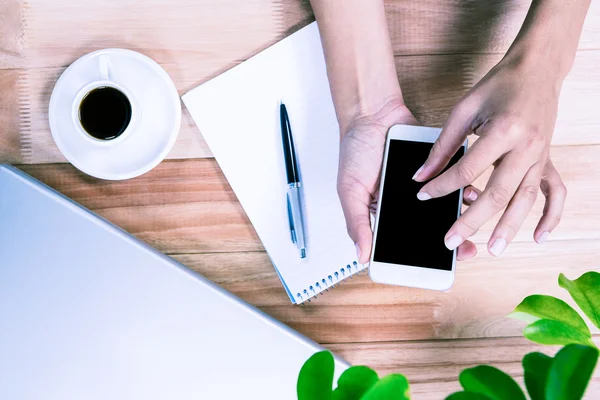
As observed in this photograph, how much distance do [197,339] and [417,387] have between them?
11.9 inches

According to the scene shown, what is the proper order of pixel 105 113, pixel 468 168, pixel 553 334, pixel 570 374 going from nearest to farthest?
pixel 570 374 < pixel 553 334 < pixel 468 168 < pixel 105 113

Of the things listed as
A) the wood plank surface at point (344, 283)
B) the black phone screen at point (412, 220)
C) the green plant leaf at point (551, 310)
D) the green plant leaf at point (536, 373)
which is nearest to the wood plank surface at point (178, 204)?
A: the wood plank surface at point (344, 283)

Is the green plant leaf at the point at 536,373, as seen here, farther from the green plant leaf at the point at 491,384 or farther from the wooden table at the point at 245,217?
the wooden table at the point at 245,217

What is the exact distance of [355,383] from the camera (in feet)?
1.02

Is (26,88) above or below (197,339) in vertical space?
above

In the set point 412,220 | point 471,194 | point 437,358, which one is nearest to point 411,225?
point 412,220

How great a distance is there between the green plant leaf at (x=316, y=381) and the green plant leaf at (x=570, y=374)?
0.40ft

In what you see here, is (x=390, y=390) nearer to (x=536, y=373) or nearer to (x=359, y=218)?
(x=536, y=373)

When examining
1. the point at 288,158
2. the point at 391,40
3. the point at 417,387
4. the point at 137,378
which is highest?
the point at 391,40

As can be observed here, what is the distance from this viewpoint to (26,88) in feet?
2.09

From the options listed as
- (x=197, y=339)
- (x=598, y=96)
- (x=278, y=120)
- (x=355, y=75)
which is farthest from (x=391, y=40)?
(x=197, y=339)

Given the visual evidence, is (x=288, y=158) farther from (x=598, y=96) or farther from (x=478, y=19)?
(x=598, y=96)

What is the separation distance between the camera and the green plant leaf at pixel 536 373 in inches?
11.7

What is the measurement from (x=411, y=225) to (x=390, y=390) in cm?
30
